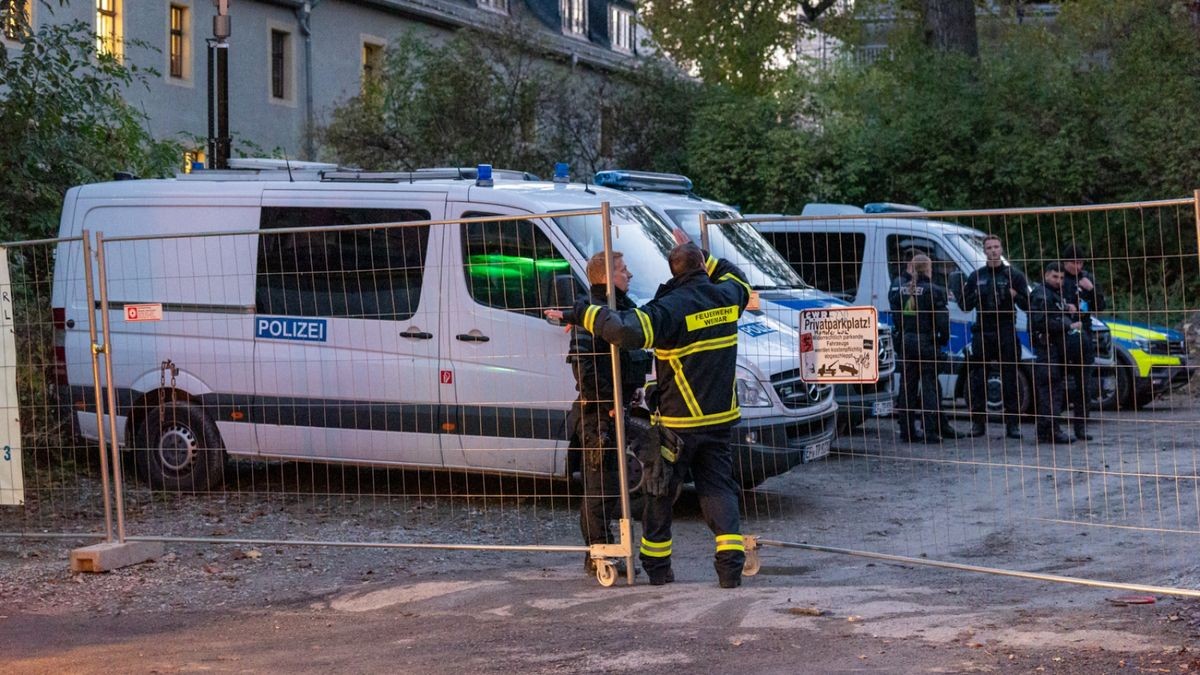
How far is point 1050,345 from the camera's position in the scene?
7.88 meters

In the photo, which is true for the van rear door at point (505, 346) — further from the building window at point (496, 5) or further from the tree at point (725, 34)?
the building window at point (496, 5)

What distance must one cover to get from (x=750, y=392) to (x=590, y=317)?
227cm

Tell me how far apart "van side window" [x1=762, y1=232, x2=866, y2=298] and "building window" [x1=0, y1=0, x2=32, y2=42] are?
253 inches

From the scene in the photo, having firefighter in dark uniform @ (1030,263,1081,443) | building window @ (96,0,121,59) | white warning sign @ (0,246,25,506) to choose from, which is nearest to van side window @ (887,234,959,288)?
firefighter in dark uniform @ (1030,263,1081,443)

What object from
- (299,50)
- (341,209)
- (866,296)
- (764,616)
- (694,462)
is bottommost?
(764,616)

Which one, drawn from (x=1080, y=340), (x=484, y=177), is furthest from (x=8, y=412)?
(x=1080, y=340)

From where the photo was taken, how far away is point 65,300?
11141 millimetres

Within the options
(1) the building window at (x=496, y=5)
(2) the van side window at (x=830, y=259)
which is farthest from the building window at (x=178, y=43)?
(2) the van side window at (x=830, y=259)

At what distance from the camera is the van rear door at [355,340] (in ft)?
31.9

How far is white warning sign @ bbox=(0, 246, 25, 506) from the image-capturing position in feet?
29.3

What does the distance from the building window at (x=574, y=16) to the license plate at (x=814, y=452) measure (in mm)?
26778

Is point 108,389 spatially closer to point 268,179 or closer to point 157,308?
point 157,308

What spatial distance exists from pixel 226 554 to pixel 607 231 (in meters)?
3.37

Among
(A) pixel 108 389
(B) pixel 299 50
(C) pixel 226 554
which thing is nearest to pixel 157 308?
(A) pixel 108 389
